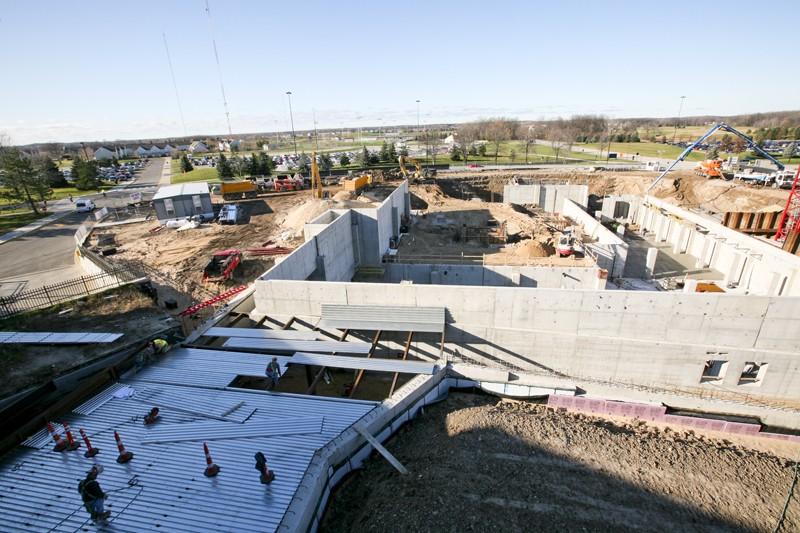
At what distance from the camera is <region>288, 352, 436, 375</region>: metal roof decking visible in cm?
1147

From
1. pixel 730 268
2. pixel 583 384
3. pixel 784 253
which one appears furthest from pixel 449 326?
pixel 730 268

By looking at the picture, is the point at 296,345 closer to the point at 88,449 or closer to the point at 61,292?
the point at 88,449

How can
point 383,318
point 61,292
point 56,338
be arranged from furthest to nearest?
point 61,292
point 383,318
point 56,338

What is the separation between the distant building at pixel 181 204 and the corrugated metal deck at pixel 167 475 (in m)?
26.5

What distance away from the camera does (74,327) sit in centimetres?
1370

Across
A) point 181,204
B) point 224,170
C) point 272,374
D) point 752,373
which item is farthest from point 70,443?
point 224,170

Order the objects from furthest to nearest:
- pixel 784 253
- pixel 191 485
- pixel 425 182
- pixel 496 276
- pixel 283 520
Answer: pixel 425 182, pixel 496 276, pixel 784 253, pixel 191 485, pixel 283 520

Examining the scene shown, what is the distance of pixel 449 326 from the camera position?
14500 millimetres

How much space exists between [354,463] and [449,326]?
678 cm

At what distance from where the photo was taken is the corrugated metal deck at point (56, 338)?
1215 cm

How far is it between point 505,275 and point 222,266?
51.0 feet

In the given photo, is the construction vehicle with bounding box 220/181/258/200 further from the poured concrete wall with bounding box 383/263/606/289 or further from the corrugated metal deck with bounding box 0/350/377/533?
the corrugated metal deck with bounding box 0/350/377/533

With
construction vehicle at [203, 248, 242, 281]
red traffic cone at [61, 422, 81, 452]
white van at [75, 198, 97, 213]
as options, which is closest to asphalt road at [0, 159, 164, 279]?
white van at [75, 198, 97, 213]

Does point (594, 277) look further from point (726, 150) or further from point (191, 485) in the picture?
point (726, 150)
